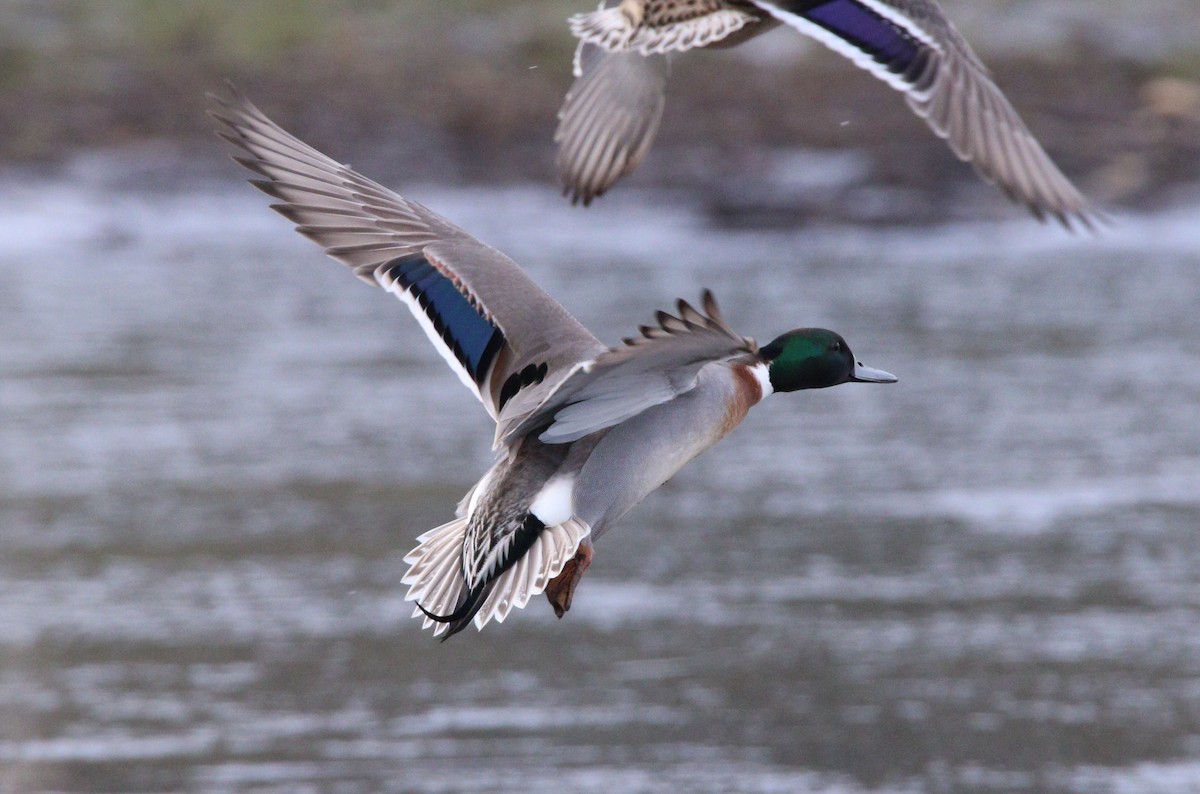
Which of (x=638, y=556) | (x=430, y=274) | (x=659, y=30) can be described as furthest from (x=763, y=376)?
(x=638, y=556)

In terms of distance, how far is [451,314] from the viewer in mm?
5344

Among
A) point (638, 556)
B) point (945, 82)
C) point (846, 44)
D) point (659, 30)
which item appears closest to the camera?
point (945, 82)

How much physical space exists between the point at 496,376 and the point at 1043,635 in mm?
4680

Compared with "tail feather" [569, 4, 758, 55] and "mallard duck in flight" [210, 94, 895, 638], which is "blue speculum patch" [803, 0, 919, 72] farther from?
"mallard duck in flight" [210, 94, 895, 638]

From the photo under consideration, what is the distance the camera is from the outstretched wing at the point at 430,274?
5.25m

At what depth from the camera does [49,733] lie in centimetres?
823

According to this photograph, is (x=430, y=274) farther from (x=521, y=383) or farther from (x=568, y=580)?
(x=568, y=580)

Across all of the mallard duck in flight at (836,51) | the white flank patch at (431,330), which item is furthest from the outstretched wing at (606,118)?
the white flank patch at (431,330)

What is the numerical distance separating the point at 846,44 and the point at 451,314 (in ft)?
4.23

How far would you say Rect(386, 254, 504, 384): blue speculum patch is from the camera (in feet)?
17.4

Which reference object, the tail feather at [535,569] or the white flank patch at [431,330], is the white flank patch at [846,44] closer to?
the white flank patch at [431,330]

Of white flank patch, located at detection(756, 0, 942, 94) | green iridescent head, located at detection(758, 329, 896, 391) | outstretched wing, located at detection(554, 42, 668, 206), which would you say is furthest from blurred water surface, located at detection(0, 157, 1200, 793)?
white flank patch, located at detection(756, 0, 942, 94)

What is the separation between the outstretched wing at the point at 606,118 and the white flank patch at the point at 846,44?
19.0 inches

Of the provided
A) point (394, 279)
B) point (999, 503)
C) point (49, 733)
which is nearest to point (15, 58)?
point (999, 503)
